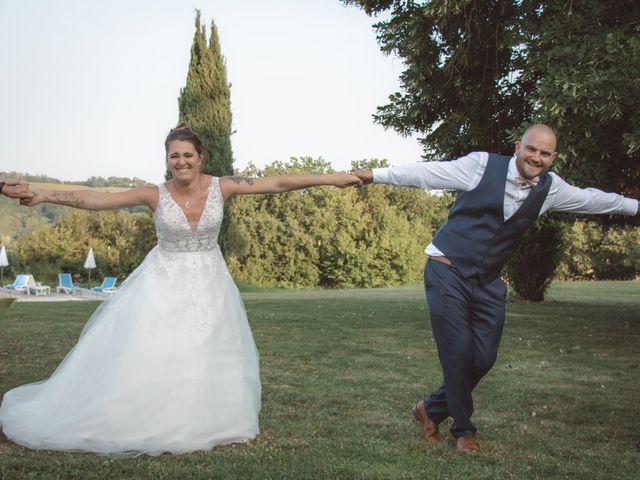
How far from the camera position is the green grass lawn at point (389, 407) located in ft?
15.8

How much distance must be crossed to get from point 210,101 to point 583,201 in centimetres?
2644

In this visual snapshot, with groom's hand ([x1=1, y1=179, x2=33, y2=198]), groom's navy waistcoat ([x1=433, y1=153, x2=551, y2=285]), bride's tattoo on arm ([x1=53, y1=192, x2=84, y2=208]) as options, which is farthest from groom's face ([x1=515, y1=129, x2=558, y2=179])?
groom's hand ([x1=1, y1=179, x2=33, y2=198])

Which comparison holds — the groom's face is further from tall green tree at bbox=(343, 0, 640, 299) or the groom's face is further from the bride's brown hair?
tall green tree at bbox=(343, 0, 640, 299)

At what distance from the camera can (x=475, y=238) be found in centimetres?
530

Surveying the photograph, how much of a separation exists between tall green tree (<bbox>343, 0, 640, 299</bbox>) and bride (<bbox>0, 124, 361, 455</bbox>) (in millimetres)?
5729

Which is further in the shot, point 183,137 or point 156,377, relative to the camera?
point 183,137

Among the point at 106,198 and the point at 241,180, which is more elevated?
the point at 241,180

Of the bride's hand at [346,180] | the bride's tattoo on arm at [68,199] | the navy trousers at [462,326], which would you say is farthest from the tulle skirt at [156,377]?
the navy trousers at [462,326]

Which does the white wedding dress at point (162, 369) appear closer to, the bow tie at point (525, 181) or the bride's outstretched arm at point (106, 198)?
the bride's outstretched arm at point (106, 198)

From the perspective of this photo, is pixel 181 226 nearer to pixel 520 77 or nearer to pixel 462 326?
pixel 462 326

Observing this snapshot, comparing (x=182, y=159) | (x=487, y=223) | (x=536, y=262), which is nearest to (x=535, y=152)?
(x=487, y=223)

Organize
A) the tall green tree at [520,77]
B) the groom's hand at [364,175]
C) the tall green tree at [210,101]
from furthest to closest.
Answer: the tall green tree at [210,101], the tall green tree at [520,77], the groom's hand at [364,175]

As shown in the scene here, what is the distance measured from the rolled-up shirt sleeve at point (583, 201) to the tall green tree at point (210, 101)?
83.8 feet

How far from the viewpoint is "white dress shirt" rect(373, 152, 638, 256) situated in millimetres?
5289
